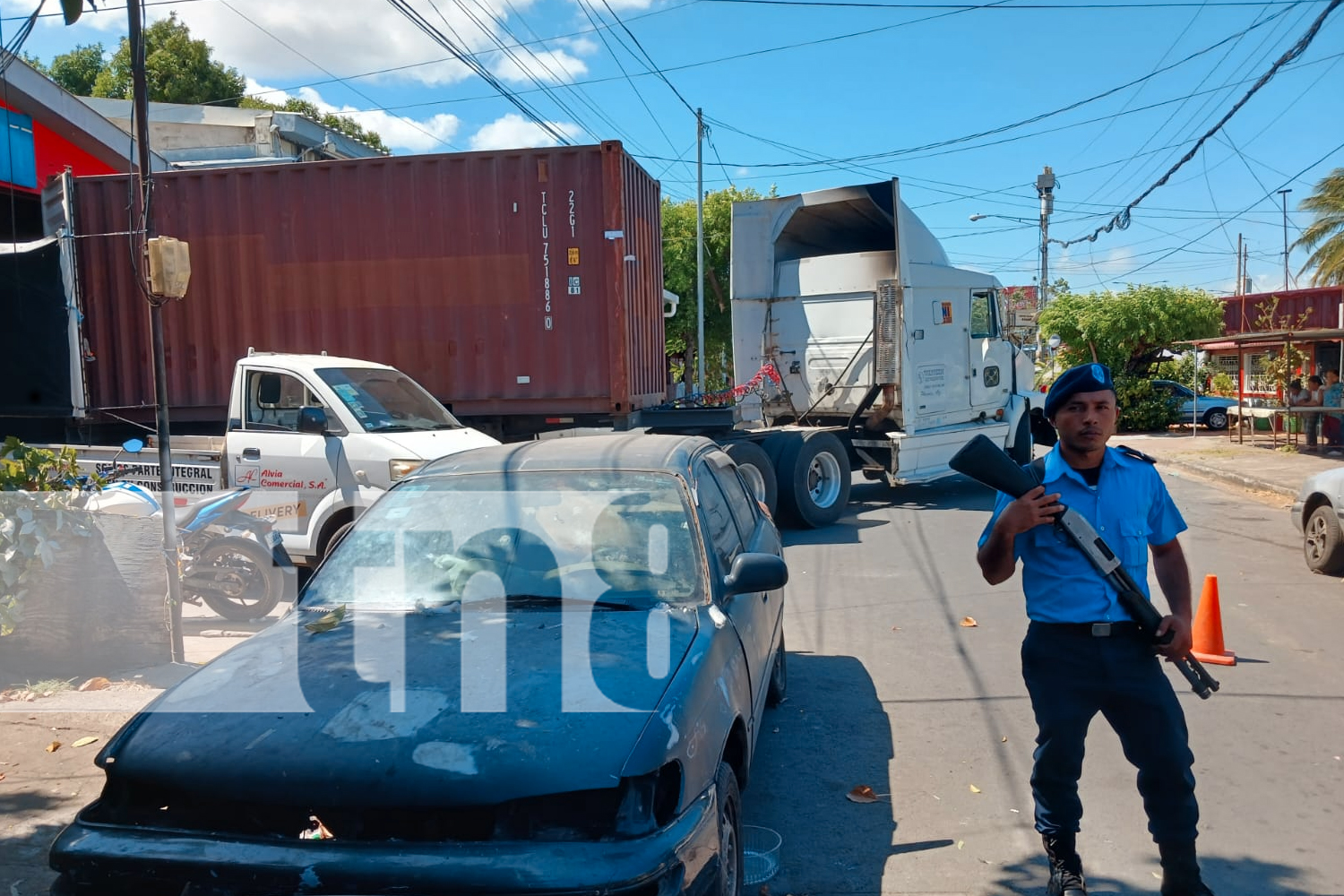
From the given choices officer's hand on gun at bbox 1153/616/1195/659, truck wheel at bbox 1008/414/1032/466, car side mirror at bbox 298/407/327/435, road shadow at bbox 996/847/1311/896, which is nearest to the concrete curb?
truck wheel at bbox 1008/414/1032/466

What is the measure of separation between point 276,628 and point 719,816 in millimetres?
1771

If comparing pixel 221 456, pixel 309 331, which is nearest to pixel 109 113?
pixel 309 331

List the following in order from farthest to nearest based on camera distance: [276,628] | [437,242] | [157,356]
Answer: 1. [437,242]
2. [157,356]
3. [276,628]

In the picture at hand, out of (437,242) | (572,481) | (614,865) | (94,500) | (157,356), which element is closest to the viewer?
(614,865)

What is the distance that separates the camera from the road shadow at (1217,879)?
3398 millimetres

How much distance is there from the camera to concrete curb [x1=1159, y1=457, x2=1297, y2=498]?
13158mm

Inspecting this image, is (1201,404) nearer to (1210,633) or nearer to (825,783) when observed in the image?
(1210,633)

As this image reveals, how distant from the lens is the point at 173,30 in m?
33.4

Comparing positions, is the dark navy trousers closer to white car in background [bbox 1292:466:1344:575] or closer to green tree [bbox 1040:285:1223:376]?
white car in background [bbox 1292:466:1344:575]

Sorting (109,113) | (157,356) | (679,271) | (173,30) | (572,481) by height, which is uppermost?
(173,30)

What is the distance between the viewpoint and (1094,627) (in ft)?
9.80

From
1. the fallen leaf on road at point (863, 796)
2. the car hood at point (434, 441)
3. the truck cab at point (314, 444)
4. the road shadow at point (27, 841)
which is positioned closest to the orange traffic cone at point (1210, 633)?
the fallen leaf on road at point (863, 796)

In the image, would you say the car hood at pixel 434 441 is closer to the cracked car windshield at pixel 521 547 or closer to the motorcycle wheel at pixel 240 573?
the motorcycle wheel at pixel 240 573

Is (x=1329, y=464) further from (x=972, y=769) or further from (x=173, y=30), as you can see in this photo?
(x=173, y=30)
